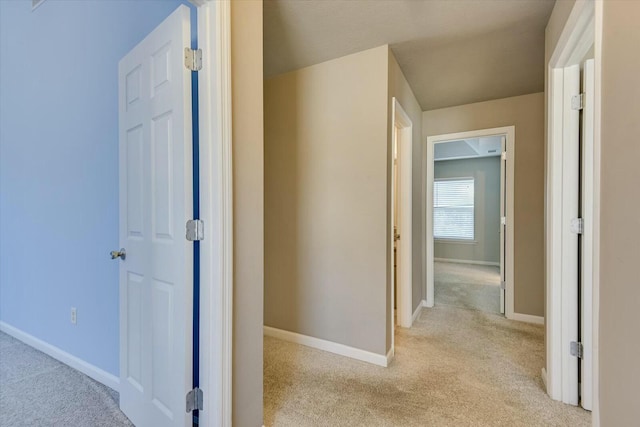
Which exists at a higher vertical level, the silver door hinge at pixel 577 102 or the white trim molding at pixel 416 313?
the silver door hinge at pixel 577 102

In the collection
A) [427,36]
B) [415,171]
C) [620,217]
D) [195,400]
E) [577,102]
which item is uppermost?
[427,36]

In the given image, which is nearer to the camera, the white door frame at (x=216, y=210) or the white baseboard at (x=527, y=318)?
the white door frame at (x=216, y=210)

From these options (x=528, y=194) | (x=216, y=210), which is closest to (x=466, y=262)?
(x=528, y=194)

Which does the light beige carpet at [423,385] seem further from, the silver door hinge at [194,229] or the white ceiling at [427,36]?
the white ceiling at [427,36]

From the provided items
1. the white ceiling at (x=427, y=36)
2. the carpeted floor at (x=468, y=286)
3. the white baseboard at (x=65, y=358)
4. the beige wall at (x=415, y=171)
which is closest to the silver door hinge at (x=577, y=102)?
the white ceiling at (x=427, y=36)

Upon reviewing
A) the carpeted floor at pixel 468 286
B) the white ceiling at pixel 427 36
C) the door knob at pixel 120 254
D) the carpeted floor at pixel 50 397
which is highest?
the white ceiling at pixel 427 36

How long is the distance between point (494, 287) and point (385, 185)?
3500 mm

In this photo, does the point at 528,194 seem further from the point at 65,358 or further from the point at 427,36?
the point at 65,358

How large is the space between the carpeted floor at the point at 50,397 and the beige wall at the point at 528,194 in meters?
3.63

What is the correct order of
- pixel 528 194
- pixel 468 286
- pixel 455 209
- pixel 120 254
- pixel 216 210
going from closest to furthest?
pixel 216 210 < pixel 120 254 < pixel 528 194 < pixel 468 286 < pixel 455 209

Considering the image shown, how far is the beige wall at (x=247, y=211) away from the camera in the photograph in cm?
132

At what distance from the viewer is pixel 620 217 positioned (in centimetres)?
95

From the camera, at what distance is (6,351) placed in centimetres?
234

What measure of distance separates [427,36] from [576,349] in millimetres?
2216
